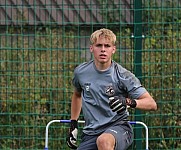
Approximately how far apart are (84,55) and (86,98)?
8.14ft

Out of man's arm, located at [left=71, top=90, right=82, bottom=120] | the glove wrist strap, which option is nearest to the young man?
the glove wrist strap

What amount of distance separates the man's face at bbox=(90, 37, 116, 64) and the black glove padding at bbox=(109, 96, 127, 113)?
0.60m

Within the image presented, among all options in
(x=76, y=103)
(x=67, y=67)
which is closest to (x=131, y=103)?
(x=76, y=103)

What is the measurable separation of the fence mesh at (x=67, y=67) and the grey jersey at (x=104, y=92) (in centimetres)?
223

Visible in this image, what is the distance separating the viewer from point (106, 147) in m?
6.76

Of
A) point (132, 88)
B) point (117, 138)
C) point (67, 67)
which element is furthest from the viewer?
point (67, 67)

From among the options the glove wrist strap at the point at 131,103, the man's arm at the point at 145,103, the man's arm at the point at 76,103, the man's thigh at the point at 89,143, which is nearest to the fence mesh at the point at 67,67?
the man's arm at the point at 76,103

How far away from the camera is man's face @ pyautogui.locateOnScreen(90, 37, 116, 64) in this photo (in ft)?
23.4

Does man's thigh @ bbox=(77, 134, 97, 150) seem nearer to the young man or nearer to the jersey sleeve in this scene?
the young man

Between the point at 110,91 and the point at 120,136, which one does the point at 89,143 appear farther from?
the point at 110,91

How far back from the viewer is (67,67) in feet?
32.0

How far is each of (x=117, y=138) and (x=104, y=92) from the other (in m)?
0.49

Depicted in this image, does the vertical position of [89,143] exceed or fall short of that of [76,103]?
it falls short

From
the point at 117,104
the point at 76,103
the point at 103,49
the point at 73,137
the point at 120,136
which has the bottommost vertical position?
the point at 73,137
